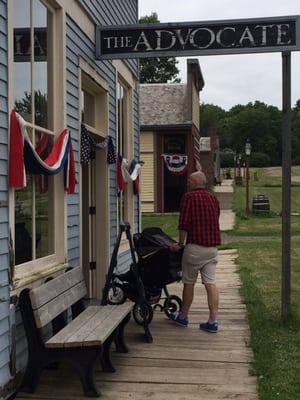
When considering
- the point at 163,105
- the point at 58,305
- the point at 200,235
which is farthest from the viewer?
the point at 163,105

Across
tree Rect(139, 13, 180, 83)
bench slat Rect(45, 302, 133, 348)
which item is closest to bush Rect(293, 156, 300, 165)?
tree Rect(139, 13, 180, 83)

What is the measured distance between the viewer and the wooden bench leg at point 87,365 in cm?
470

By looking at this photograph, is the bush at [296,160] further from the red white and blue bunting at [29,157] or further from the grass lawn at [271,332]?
the red white and blue bunting at [29,157]

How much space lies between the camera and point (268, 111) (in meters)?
110

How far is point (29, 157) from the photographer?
508 cm

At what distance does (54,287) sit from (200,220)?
6.90ft

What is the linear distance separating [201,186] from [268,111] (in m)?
106

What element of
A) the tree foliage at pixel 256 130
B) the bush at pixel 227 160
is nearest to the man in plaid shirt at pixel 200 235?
the bush at pixel 227 160

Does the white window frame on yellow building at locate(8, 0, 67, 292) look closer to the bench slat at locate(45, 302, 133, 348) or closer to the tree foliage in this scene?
the bench slat at locate(45, 302, 133, 348)

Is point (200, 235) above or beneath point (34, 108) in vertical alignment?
beneath

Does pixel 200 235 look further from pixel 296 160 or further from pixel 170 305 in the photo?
pixel 296 160

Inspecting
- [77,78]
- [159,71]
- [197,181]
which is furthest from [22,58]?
[159,71]

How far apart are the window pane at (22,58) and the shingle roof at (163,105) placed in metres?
22.9

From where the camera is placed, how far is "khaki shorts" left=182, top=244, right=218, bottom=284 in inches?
272
